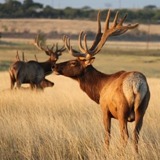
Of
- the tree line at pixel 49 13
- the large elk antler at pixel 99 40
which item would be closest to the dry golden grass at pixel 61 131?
the large elk antler at pixel 99 40

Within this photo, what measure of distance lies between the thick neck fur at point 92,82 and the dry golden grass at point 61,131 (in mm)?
658

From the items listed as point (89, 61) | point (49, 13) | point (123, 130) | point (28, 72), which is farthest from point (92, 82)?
point (49, 13)

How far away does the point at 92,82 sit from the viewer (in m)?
8.78

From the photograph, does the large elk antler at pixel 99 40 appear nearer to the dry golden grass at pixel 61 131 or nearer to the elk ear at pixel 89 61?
the elk ear at pixel 89 61

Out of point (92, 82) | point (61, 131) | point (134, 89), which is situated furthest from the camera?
point (61, 131)

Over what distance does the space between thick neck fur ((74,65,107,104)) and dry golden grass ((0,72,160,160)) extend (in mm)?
658

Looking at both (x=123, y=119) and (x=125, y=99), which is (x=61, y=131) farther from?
(x=125, y=99)

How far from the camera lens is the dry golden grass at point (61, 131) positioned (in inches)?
303

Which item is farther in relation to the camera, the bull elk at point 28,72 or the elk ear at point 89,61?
the bull elk at point 28,72

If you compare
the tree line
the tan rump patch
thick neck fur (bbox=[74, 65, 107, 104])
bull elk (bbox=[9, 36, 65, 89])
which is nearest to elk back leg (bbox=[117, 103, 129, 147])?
the tan rump patch

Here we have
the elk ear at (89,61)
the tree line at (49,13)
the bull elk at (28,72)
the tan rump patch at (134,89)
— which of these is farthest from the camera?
the tree line at (49,13)

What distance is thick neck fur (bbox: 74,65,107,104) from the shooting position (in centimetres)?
870

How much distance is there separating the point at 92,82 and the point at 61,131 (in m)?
1.06

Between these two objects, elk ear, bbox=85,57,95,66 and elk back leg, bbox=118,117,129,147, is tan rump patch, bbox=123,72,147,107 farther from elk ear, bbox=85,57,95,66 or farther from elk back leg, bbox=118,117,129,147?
elk ear, bbox=85,57,95,66
